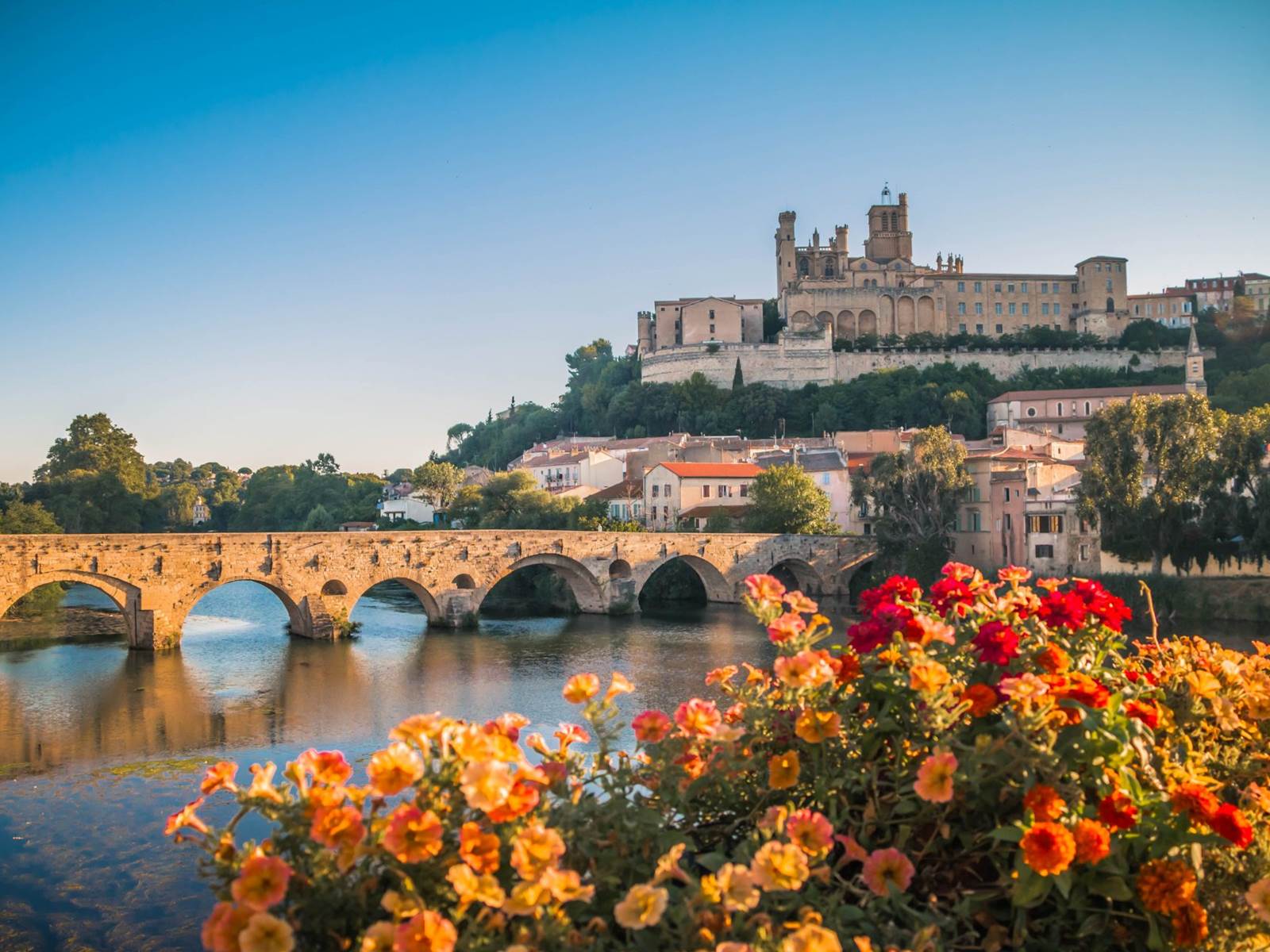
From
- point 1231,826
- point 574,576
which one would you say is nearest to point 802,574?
point 574,576

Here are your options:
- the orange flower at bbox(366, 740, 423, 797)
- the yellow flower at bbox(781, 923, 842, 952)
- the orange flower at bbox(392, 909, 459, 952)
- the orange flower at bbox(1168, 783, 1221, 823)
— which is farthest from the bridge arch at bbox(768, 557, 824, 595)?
the orange flower at bbox(392, 909, 459, 952)

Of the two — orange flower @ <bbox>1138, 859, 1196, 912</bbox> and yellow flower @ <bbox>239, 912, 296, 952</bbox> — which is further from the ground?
yellow flower @ <bbox>239, 912, 296, 952</bbox>

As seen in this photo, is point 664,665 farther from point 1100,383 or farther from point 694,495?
point 1100,383

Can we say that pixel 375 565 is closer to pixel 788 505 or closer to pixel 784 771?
pixel 788 505

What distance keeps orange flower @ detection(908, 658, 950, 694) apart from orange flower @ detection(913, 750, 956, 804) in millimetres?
224

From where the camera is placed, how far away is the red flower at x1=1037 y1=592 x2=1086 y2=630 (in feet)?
14.4

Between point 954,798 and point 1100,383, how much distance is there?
79751mm

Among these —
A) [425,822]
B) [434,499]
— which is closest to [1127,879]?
[425,822]

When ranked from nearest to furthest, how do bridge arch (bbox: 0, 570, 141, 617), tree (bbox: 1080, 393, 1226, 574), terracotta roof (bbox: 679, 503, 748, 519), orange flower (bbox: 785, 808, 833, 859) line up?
1. orange flower (bbox: 785, 808, 833, 859)
2. bridge arch (bbox: 0, 570, 141, 617)
3. tree (bbox: 1080, 393, 1226, 574)
4. terracotta roof (bbox: 679, 503, 748, 519)

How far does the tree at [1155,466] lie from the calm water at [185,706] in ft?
38.9

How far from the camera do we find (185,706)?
21094 millimetres

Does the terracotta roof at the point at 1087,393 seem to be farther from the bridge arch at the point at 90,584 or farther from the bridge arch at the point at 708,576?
the bridge arch at the point at 90,584

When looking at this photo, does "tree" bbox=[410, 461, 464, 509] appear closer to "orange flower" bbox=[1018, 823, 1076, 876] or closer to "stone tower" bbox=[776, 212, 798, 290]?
"stone tower" bbox=[776, 212, 798, 290]

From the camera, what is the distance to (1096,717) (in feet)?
12.3
